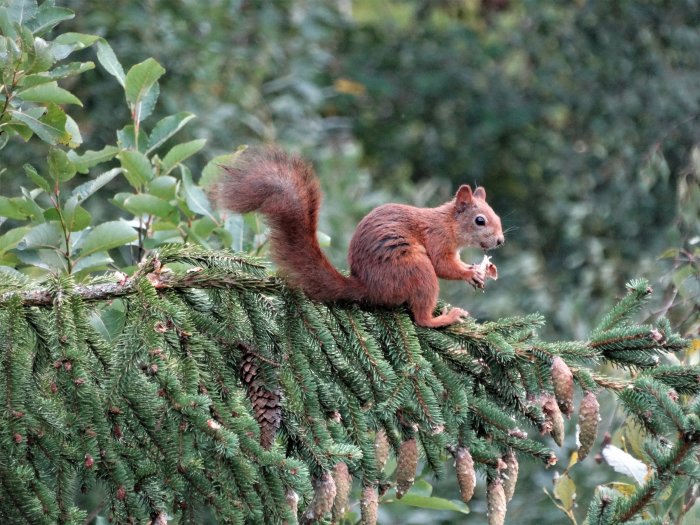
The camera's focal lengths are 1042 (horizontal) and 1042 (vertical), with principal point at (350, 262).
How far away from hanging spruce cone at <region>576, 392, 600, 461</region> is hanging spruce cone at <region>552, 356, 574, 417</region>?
0.03 metres

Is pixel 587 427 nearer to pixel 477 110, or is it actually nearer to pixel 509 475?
pixel 509 475

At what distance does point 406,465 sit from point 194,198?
0.88m

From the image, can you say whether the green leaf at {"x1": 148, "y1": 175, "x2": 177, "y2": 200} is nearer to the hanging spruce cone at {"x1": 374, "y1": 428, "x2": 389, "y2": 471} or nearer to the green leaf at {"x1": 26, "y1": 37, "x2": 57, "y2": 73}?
the green leaf at {"x1": 26, "y1": 37, "x2": 57, "y2": 73}

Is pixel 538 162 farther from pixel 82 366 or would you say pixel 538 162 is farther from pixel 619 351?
pixel 82 366

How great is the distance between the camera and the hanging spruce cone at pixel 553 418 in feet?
4.96

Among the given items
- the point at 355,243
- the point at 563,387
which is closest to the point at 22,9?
the point at 355,243

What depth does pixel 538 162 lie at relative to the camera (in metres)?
6.03

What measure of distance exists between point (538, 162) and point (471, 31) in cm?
88

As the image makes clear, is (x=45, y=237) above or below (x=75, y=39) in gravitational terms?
below

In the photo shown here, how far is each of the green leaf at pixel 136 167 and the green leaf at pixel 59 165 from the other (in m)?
0.13

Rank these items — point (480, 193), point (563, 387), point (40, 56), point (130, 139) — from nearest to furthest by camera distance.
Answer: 1. point (563, 387)
2. point (40, 56)
3. point (130, 139)
4. point (480, 193)

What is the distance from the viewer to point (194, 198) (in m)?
2.13

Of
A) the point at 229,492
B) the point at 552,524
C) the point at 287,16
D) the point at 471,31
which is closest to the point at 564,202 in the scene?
the point at 471,31

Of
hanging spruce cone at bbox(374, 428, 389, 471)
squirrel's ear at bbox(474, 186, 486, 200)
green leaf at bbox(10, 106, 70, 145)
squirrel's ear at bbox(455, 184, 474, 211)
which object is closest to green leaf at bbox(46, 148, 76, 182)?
green leaf at bbox(10, 106, 70, 145)
